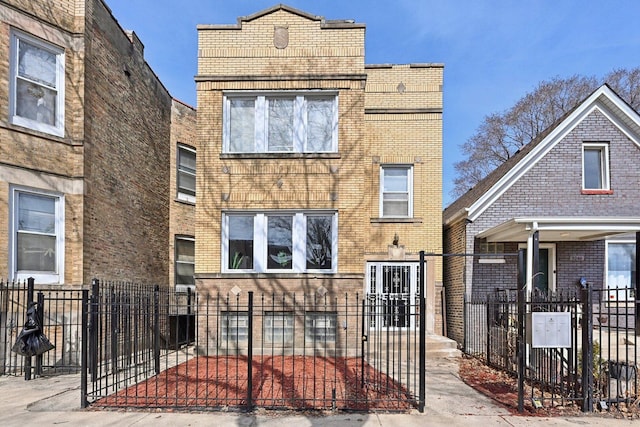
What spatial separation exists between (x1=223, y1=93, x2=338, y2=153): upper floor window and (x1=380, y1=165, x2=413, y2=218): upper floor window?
2863 millimetres

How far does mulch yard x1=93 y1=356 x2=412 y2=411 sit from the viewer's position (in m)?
5.97

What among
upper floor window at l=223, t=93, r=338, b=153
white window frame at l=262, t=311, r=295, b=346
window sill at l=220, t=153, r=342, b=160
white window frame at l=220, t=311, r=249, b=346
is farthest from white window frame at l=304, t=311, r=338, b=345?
upper floor window at l=223, t=93, r=338, b=153

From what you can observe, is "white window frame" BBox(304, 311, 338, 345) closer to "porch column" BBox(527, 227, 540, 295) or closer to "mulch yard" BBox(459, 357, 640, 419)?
"mulch yard" BBox(459, 357, 640, 419)

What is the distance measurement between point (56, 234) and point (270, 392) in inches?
249

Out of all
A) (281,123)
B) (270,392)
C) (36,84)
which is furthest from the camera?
(281,123)

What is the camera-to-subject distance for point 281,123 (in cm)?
1055

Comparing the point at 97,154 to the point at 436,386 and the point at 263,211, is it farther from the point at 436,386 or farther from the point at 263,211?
the point at 436,386

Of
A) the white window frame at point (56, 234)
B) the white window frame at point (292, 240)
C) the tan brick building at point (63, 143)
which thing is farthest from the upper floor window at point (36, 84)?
the white window frame at point (292, 240)

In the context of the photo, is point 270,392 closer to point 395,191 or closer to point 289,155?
point 289,155

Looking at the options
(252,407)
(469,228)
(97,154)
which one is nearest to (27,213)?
(97,154)

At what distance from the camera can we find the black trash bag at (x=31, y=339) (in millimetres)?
7639

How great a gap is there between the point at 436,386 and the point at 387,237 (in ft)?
17.9

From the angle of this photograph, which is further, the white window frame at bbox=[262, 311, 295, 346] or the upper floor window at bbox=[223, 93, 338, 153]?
the upper floor window at bbox=[223, 93, 338, 153]

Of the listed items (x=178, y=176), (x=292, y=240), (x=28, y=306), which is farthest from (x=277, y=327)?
(x=178, y=176)
